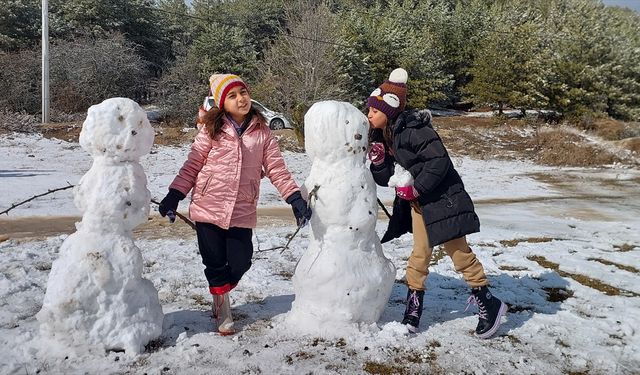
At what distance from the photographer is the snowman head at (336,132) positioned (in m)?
3.22

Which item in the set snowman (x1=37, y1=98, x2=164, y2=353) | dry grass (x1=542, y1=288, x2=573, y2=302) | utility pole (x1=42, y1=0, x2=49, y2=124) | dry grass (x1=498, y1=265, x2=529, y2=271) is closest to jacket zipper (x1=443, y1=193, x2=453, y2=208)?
dry grass (x1=542, y1=288, x2=573, y2=302)

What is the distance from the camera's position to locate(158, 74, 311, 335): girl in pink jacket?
3.28 metres

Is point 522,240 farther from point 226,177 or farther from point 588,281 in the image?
point 226,177

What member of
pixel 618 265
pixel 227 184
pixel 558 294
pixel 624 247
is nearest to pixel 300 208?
pixel 227 184

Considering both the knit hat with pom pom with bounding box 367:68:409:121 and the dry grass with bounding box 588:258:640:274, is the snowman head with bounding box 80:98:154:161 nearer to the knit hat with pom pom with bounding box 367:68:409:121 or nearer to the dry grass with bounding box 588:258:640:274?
the knit hat with pom pom with bounding box 367:68:409:121

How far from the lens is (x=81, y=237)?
2.94 m

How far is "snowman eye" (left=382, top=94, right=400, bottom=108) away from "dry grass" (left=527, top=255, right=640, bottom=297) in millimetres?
2743

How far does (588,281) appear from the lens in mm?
4852

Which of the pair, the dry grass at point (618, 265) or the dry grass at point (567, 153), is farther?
the dry grass at point (567, 153)

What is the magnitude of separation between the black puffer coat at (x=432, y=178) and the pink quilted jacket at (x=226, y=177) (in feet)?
2.50

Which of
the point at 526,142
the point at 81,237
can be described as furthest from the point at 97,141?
the point at 526,142

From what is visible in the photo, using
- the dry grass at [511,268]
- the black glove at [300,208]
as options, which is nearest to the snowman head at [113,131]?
the black glove at [300,208]

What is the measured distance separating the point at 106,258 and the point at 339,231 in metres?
1.37

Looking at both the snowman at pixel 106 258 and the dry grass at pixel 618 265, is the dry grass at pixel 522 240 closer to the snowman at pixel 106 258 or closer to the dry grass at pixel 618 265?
the dry grass at pixel 618 265
